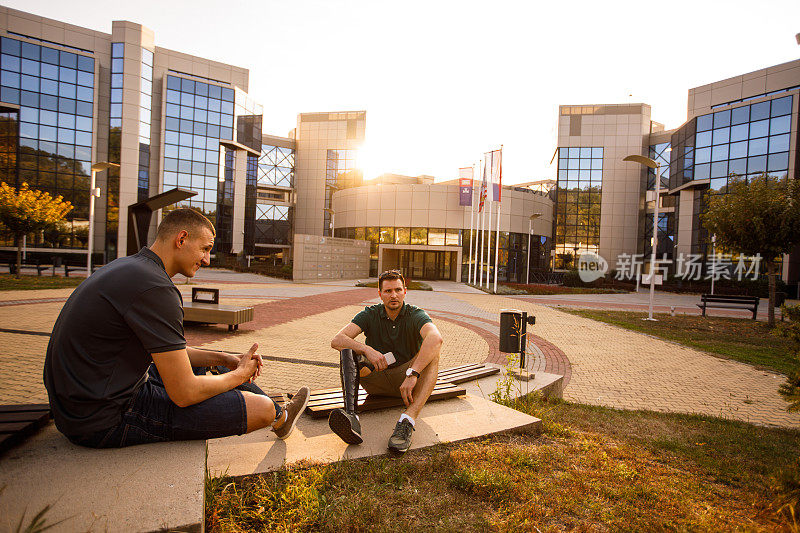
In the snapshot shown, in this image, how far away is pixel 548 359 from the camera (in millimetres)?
8125

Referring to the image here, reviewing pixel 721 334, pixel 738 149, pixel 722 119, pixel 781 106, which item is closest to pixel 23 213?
pixel 721 334

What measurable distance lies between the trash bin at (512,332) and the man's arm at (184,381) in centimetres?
407

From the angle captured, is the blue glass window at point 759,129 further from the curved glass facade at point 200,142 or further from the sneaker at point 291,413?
the curved glass facade at point 200,142

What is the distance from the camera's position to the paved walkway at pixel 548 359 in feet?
18.7

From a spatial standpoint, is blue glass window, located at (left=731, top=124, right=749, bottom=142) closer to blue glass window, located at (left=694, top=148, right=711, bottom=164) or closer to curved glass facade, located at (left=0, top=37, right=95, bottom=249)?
blue glass window, located at (left=694, top=148, right=711, bottom=164)

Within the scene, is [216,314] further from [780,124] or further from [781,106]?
[781,106]

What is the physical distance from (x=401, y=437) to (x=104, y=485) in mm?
1911

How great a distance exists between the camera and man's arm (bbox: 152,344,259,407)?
2.20 meters

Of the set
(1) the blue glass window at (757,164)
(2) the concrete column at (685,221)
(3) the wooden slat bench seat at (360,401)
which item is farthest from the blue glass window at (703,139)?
(3) the wooden slat bench seat at (360,401)

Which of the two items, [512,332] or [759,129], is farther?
[759,129]

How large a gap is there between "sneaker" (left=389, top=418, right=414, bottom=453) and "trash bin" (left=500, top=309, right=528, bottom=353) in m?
2.83

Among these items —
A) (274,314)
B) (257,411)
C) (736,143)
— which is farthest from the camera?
(736,143)

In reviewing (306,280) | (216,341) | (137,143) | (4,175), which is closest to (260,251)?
(137,143)

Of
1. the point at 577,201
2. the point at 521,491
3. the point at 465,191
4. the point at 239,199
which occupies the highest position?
the point at 577,201
